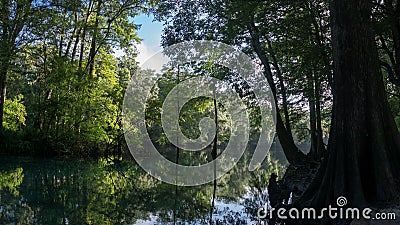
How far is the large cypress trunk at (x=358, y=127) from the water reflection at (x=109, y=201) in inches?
70.3

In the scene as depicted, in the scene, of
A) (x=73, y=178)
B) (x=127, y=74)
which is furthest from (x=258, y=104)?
(x=127, y=74)

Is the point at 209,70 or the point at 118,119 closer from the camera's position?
the point at 209,70

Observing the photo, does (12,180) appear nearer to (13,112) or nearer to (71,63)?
(71,63)

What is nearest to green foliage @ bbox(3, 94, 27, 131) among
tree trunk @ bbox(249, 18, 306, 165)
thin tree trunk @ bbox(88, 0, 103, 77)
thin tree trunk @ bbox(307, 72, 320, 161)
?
thin tree trunk @ bbox(88, 0, 103, 77)

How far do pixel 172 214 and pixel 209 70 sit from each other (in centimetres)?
1132

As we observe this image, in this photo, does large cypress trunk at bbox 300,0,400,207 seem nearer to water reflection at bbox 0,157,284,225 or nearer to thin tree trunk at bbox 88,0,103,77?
water reflection at bbox 0,157,284,225

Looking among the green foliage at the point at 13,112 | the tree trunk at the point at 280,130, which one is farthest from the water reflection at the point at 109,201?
the green foliage at the point at 13,112

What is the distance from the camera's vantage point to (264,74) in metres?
11.2

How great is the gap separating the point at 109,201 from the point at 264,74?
6439 mm

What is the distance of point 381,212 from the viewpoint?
13.3ft

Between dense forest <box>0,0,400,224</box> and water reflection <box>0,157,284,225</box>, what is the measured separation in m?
1.75

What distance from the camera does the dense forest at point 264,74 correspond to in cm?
471

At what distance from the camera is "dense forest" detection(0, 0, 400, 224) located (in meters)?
4.71

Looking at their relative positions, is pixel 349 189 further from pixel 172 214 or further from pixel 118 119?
pixel 118 119
